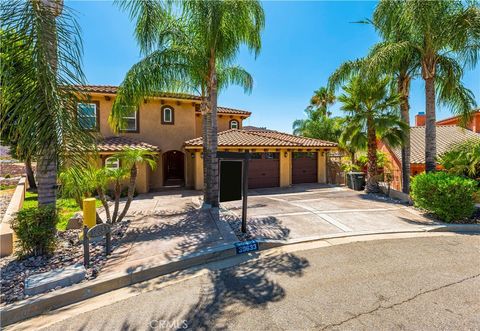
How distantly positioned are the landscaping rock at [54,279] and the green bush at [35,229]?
0.93 m

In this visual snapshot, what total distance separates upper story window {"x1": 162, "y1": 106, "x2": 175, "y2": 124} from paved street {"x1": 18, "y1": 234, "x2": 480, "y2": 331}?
547 inches

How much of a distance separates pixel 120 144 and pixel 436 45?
16.6m

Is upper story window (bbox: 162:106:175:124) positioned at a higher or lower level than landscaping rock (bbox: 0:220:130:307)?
higher

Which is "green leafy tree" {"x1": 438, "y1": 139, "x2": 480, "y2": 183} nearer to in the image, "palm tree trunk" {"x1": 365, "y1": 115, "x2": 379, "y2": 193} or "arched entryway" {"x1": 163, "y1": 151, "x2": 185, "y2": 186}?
"palm tree trunk" {"x1": 365, "y1": 115, "x2": 379, "y2": 193}

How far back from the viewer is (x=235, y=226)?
25.1 feet

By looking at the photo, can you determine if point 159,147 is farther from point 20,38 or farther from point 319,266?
point 319,266

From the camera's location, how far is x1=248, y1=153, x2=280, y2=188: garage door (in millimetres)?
16359

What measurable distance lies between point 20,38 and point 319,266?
720 centimetres

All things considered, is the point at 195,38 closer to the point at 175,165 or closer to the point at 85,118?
the point at 85,118

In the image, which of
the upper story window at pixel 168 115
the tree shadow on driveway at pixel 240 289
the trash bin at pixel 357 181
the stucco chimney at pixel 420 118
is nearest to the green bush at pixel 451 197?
the tree shadow on driveway at pixel 240 289

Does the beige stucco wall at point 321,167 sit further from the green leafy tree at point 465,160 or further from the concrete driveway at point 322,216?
the green leafy tree at point 465,160

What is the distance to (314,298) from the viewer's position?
392cm

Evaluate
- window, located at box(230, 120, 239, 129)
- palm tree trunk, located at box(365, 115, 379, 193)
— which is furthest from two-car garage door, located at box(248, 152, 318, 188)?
window, located at box(230, 120, 239, 129)

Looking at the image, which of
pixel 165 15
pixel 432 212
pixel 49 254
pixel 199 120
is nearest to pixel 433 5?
pixel 432 212
